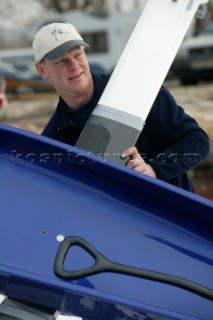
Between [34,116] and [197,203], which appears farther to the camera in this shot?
[34,116]

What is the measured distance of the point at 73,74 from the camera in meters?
2.67

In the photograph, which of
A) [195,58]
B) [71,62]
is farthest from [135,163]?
[195,58]

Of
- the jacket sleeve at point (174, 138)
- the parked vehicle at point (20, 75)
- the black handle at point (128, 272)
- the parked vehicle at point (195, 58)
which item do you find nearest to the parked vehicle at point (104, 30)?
the parked vehicle at point (20, 75)

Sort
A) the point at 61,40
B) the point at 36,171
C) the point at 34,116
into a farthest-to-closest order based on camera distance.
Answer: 1. the point at 34,116
2. the point at 61,40
3. the point at 36,171

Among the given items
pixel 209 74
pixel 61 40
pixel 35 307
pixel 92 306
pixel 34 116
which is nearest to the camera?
pixel 92 306

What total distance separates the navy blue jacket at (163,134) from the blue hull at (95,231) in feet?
1.88

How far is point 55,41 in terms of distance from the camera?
262cm

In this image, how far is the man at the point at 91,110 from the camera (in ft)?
8.66

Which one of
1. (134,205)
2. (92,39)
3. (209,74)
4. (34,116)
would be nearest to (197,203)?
(134,205)

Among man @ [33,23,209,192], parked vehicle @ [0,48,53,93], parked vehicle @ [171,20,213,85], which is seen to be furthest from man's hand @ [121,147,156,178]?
parked vehicle @ [0,48,53,93]

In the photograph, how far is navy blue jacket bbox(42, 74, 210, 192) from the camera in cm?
266

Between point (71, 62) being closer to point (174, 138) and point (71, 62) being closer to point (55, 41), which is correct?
point (55, 41)

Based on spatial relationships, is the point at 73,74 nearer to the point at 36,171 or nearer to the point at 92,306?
the point at 36,171

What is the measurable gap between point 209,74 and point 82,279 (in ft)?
53.9
